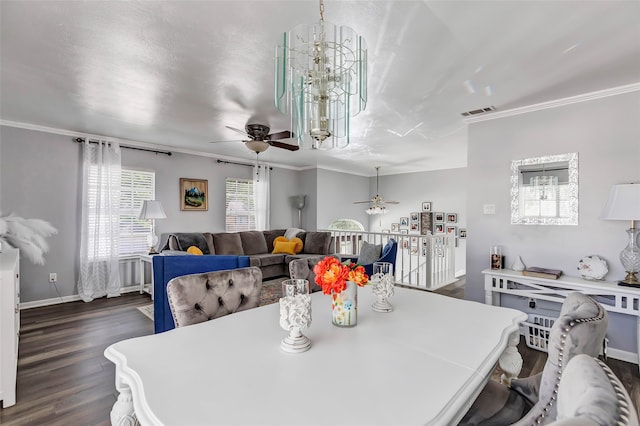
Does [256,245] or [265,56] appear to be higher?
[265,56]

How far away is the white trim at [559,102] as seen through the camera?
272 centimetres

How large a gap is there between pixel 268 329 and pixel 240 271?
56cm

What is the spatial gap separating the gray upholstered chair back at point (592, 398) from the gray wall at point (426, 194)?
6.67 meters

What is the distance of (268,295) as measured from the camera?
4.46 meters

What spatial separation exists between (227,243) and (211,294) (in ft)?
13.0

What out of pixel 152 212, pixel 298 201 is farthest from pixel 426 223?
pixel 152 212

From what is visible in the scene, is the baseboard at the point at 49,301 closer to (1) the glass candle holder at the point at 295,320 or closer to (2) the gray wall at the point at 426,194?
(1) the glass candle holder at the point at 295,320

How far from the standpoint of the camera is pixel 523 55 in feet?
7.30

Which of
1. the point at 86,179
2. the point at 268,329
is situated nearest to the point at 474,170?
the point at 268,329

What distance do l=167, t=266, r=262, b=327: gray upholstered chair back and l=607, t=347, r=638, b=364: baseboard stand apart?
3.29 meters

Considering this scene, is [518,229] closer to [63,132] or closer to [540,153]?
[540,153]

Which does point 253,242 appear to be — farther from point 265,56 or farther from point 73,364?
point 265,56

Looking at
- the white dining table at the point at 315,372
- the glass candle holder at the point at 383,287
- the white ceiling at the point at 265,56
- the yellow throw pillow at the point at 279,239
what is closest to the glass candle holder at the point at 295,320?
the white dining table at the point at 315,372

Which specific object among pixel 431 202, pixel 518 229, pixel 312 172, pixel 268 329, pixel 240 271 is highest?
pixel 312 172
